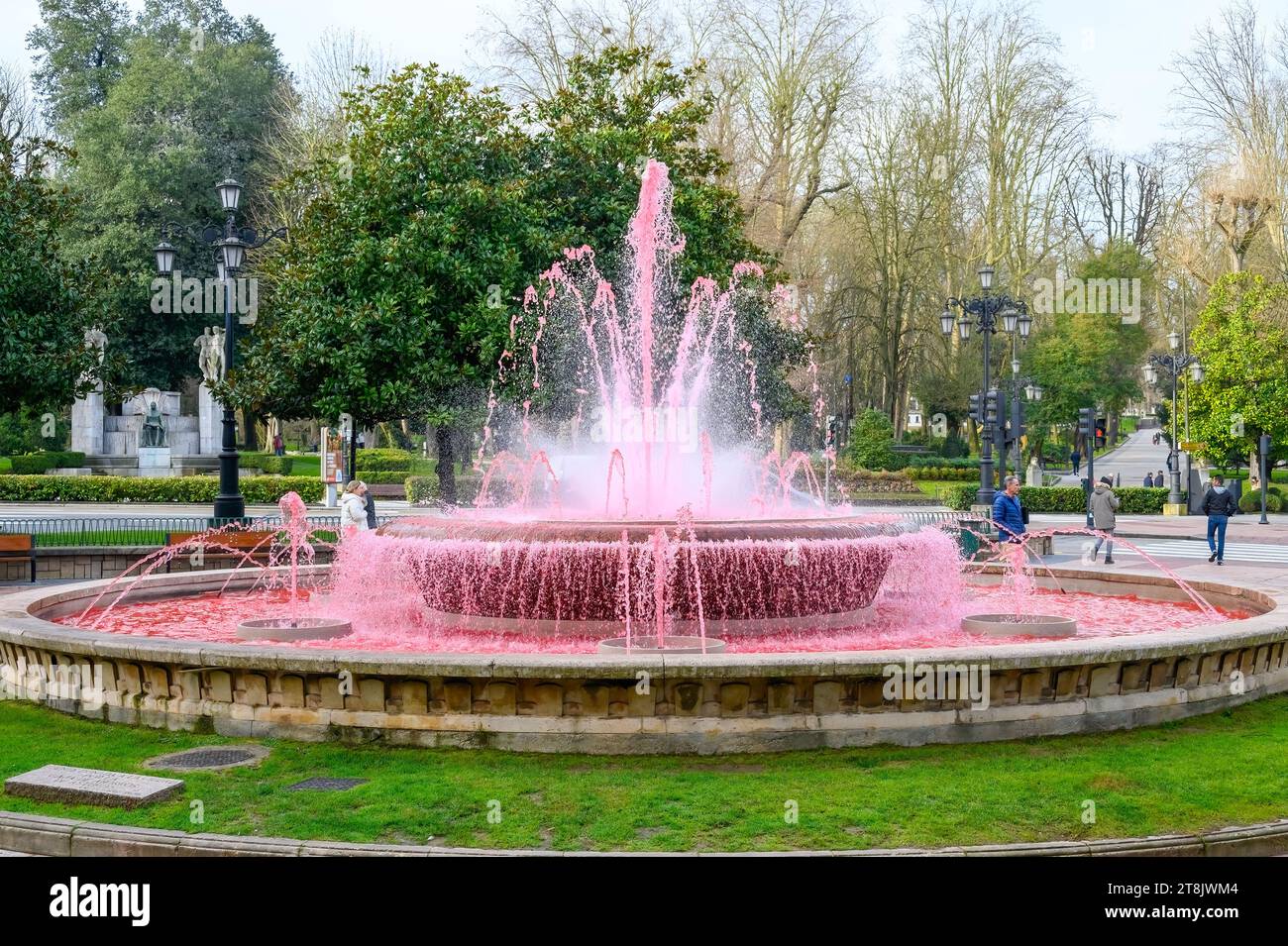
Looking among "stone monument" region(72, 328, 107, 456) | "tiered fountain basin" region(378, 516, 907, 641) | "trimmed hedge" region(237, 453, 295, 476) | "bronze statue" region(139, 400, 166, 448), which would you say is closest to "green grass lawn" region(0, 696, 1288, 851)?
"tiered fountain basin" region(378, 516, 907, 641)

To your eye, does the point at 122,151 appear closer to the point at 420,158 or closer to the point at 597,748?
the point at 420,158

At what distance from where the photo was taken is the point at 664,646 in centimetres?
934

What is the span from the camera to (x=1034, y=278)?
187ft

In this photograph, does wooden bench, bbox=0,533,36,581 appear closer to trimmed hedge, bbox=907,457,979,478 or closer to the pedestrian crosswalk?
the pedestrian crosswalk

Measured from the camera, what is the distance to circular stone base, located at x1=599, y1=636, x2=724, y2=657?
895cm

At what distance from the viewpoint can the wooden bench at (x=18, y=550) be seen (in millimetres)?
18359

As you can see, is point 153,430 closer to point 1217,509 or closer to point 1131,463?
point 1217,509

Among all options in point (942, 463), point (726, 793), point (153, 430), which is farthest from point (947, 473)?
point (726, 793)

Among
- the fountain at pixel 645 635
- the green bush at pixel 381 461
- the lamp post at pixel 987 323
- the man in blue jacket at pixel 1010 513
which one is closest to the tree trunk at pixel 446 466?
the fountain at pixel 645 635

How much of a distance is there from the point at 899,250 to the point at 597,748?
4940cm

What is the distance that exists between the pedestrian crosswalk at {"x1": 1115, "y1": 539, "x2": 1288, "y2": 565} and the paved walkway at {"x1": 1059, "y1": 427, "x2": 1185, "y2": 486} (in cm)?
2605

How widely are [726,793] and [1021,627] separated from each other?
4.99 meters

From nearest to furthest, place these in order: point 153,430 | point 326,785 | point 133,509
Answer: point 326,785 < point 133,509 < point 153,430

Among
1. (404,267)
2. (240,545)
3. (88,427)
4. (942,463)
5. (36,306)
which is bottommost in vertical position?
(240,545)
